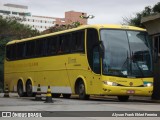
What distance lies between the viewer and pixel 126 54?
2133 cm

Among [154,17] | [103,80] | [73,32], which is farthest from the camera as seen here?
[154,17]

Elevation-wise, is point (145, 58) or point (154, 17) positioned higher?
point (154, 17)

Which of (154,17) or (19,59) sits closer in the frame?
(154,17)

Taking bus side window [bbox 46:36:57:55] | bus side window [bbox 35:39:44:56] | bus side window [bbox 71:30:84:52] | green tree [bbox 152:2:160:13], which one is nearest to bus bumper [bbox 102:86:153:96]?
bus side window [bbox 71:30:84:52]

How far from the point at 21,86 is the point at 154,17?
31.9 feet

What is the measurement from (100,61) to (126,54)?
49.0 inches

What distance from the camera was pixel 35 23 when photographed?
173375 millimetres

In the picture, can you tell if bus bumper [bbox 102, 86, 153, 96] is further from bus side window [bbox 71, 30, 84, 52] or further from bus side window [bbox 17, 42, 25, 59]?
bus side window [bbox 17, 42, 25, 59]

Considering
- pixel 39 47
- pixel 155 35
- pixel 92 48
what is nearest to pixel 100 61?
pixel 92 48

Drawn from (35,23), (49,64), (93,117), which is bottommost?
(93,117)

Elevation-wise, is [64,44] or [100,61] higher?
[64,44]

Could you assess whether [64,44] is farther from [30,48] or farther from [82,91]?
[30,48]

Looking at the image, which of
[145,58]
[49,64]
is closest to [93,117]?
[145,58]

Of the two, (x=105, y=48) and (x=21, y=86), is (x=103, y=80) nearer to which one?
(x=105, y=48)
